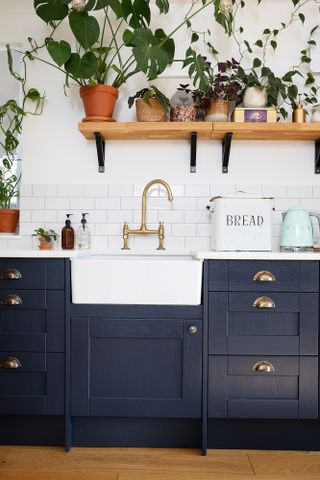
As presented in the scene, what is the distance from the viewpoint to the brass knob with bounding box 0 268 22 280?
2.13 m

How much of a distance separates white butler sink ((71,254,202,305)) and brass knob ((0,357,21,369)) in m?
0.40

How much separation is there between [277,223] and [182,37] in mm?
1217

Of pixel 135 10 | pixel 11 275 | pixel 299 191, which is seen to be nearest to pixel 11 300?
pixel 11 275

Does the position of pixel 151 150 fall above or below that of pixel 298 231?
above

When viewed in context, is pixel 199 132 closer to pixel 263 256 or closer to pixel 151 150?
pixel 151 150

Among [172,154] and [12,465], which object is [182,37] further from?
[12,465]

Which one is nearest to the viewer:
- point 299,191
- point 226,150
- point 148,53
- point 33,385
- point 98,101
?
point 33,385

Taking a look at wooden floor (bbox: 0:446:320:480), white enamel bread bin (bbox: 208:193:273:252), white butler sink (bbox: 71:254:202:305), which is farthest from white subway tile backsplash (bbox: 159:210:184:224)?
wooden floor (bbox: 0:446:320:480)

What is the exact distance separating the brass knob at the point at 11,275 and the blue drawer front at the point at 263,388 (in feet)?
3.12

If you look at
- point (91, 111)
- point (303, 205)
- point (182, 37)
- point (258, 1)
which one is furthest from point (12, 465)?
point (258, 1)

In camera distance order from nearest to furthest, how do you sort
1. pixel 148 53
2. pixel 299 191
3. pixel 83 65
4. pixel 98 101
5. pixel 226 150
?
pixel 148 53
pixel 83 65
pixel 98 101
pixel 226 150
pixel 299 191

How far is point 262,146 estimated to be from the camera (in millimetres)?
2748

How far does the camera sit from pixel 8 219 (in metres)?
2.77

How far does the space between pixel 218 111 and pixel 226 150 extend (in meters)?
0.22
